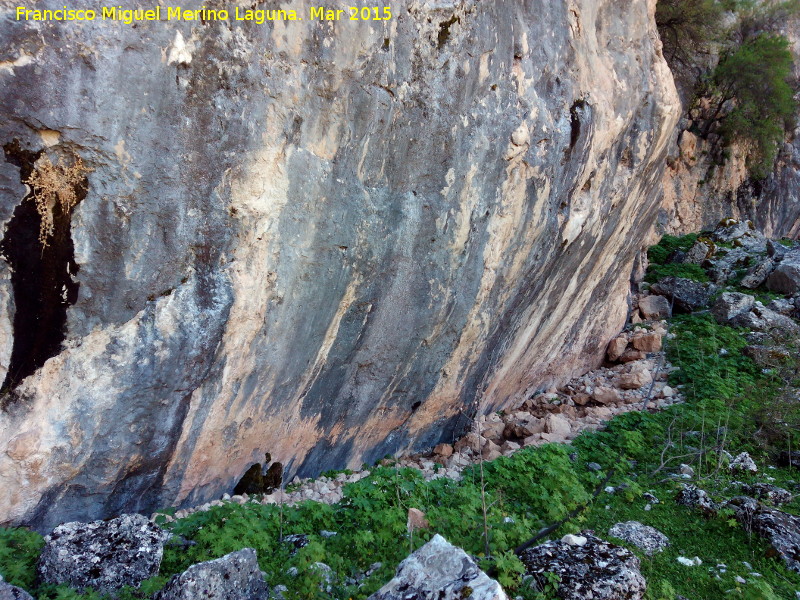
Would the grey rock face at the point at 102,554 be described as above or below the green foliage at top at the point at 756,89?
below

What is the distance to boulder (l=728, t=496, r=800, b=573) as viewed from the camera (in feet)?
12.8

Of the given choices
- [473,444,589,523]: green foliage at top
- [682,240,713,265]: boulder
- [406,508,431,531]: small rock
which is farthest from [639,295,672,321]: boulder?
[406,508,431,531]: small rock

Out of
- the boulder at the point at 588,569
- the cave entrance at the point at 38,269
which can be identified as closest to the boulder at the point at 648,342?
the boulder at the point at 588,569

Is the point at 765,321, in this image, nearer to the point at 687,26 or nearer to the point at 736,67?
the point at 687,26

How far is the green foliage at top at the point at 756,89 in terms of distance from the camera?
12641 millimetres

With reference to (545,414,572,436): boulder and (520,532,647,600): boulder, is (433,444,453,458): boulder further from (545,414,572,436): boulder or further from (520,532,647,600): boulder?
(520,532,647,600): boulder

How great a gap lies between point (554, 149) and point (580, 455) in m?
3.13

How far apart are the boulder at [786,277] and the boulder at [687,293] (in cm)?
101

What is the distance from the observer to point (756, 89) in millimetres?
13023

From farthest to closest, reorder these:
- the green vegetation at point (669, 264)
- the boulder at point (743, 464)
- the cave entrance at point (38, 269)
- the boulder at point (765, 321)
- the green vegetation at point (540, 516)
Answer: the green vegetation at point (669, 264), the boulder at point (765, 321), the boulder at point (743, 464), the green vegetation at point (540, 516), the cave entrance at point (38, 269)

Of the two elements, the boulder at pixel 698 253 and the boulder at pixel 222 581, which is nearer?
the boulder at pixel 222 581

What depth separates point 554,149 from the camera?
15.8 feet

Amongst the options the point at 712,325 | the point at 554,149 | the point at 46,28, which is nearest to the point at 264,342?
the point at 46,28

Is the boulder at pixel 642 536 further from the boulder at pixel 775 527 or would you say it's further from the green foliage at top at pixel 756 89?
the green foliage at top at pixel 756 89
